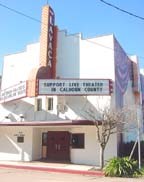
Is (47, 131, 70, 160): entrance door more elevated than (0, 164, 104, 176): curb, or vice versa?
(47, 131, 70, 160): entrance door

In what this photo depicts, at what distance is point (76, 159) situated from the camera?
71.6 feet

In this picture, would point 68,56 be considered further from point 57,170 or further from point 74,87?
point 57,170

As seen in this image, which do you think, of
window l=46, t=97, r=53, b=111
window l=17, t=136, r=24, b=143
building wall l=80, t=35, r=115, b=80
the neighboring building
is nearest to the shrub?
the neighboring building

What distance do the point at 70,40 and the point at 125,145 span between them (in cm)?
860

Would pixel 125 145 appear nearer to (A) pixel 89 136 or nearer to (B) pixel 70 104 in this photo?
(A) pixel 89 136

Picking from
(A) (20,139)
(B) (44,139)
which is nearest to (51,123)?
(B) (44,139)

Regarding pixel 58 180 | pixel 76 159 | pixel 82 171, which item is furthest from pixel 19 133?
pixel 58 180

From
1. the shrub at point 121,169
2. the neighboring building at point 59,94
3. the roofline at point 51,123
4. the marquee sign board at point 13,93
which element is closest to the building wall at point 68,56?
the neighboring building at point 59,94

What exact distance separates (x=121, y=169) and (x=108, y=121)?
3.07 metres

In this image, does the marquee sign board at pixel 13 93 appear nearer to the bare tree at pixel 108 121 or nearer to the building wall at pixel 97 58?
the building wall at pixel 97 58

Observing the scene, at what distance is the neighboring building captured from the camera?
2069 cm

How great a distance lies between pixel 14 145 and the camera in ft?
A: 79.8

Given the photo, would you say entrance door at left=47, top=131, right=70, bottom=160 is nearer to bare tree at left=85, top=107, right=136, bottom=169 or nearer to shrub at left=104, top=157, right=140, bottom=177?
bare tree at left=85, top=107, right=136, bottom=169

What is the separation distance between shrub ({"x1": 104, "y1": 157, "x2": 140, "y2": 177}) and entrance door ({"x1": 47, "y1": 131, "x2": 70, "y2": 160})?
264 inches
